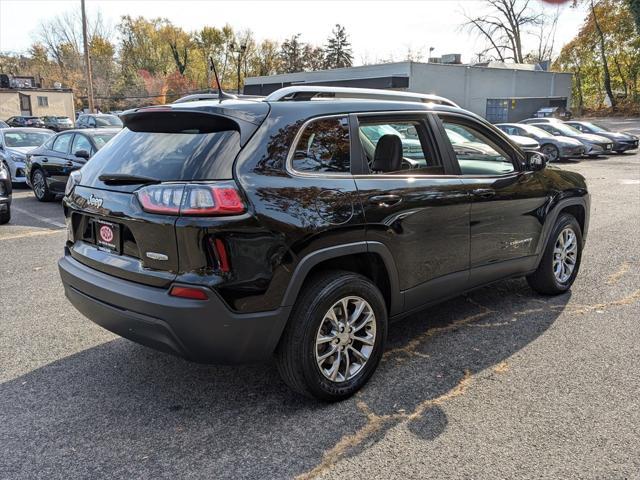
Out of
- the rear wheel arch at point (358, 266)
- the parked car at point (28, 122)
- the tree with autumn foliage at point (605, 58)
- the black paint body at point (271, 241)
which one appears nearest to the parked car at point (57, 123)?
the parked car at point (28, 122)

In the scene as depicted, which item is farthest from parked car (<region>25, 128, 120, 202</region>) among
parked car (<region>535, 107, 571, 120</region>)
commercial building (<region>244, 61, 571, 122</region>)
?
parked car (<region>535, 107, 571, 120</region>)

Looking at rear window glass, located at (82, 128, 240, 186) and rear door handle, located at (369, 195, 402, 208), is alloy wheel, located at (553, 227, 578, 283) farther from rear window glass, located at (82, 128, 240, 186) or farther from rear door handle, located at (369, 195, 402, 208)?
rear window glass, located at (82, 128, 240, 186)

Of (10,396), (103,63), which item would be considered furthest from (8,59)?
(10,396)

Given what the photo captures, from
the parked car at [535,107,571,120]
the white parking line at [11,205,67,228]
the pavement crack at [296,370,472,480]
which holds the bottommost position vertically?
the white parking line at [11,205,67,228]

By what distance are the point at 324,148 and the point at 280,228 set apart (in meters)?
0.66

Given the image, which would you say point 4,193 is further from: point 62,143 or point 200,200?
point 200,200

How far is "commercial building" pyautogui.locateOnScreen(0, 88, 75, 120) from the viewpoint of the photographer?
48.2 metres

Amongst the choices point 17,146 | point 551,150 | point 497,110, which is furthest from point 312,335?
point 497,110

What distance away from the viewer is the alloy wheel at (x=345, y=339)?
3.14 meters

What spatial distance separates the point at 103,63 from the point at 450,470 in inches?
3005

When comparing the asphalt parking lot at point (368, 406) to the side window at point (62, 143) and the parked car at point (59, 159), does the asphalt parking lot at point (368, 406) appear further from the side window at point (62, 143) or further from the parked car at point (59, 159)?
the side window at point (62, 143)

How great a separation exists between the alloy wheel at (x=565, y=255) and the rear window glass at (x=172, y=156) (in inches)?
132

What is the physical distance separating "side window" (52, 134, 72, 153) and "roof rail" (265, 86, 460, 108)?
341 inches

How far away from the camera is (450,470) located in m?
2.60
